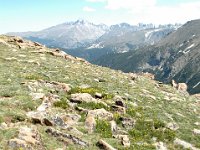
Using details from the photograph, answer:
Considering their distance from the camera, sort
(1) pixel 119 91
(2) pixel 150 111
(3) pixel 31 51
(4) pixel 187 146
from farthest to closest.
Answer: (3) pixel 31 51, (1) pixel 119 91, (2) pixel 150 111, (4) pixel 187 146

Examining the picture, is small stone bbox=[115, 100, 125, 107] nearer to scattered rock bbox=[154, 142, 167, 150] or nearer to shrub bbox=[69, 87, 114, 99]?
shrub bbox=[69, 87, 114, 99]

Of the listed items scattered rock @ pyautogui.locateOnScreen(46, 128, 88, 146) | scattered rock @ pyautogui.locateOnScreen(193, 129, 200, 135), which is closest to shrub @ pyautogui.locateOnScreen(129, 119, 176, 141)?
scattered rock @ pyautogui.locateOnScreen(193, 129, 200, 135)

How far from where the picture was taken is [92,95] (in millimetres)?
31641

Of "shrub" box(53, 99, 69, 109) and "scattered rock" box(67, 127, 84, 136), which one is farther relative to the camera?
"shrub" box(53, 99, 69, 109)

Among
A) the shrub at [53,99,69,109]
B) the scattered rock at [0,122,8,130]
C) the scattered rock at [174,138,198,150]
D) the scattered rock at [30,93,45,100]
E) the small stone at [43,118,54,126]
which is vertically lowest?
the scattered rock at [174,138,198,150]

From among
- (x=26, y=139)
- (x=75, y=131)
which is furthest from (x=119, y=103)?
(x=26, y=139)

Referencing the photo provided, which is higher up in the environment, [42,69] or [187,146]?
[42,69]

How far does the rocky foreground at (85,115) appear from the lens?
22.5 metres

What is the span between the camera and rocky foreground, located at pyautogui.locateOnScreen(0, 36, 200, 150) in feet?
73.7

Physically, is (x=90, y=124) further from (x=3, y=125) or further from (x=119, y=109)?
(x=3, y=125)

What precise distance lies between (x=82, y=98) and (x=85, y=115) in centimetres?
296

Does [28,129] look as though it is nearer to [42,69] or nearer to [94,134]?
[94,134]

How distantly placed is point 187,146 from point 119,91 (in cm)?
1131

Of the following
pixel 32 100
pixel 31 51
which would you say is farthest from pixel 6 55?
pixel 32 100
